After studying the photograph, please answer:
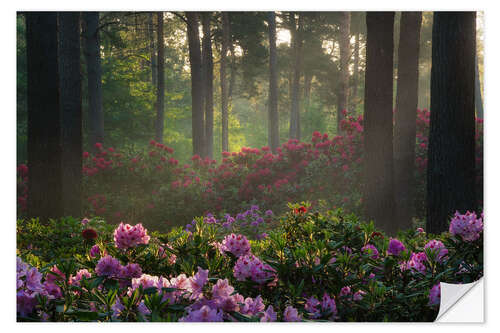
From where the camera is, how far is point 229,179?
352 inches

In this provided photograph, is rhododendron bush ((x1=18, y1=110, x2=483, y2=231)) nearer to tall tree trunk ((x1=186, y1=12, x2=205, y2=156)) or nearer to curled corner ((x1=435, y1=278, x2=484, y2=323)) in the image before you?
tall tree trunk ((x1=186, y1=12, x2=205, y2=156))

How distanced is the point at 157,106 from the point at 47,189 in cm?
525

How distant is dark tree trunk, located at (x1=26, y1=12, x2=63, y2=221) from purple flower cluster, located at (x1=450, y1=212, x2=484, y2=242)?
3.75 m

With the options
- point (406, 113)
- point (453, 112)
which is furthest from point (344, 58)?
point (453, 112)

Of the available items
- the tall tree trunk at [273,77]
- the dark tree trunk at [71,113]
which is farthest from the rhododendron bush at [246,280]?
the tall tree trunk at [273,77]

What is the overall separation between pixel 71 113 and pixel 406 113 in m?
4.74

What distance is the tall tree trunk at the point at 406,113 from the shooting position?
21.2 ft

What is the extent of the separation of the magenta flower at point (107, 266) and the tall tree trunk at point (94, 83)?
6.09 meters

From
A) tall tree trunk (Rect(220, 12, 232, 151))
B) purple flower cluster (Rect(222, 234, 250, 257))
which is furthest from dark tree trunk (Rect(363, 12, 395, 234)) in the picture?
tall tree trunk (Rect(220, 12, 232, 151))

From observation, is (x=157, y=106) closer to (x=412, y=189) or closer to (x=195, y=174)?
(x=195, y=174)

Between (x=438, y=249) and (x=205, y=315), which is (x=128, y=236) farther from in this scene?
(x=438, y=249)
